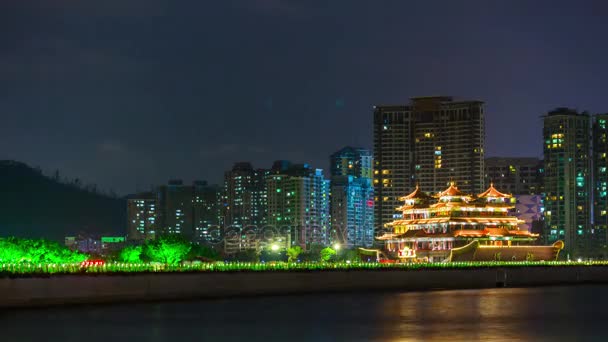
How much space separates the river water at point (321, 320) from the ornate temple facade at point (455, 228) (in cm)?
4029

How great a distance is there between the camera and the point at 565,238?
193500 millimetres

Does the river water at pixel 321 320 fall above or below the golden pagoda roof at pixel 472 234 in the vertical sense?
below

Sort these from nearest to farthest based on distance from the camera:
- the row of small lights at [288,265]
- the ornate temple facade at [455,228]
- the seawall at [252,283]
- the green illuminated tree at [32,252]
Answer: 1. the seawall at [252,283]
2. the row of small lights at [288,265]
3. the green illuminated tree at [32,252]
4. the ornate temple facade at [455,228]

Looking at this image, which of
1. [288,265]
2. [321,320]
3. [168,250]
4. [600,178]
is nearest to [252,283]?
[288,265]

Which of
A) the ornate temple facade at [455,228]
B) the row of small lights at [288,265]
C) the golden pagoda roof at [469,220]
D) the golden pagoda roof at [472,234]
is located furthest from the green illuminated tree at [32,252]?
the golden pagoda roof at [469,220]

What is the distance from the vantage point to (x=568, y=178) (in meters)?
196

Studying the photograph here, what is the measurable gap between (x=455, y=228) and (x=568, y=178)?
8027cm

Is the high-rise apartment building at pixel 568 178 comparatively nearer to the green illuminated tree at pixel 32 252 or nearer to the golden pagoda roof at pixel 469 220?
the golden pagoda roof at pixel 469 220

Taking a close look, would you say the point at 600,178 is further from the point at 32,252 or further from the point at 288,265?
the point at 32,252

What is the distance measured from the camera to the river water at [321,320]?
49219mm

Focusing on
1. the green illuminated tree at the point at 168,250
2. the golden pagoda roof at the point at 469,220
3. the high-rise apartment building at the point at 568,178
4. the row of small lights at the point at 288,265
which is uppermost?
the high-rise apartment building at the point at 568,178

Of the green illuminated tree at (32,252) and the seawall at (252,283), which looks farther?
the green illuminated tree at (32,252)

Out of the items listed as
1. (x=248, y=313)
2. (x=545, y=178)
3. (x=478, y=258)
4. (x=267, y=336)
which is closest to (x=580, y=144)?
(x=545, y=178)

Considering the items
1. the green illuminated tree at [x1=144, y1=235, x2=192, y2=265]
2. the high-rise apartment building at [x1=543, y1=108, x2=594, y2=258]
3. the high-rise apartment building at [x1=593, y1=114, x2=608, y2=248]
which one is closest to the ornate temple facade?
the green illuminated tree at [x1=144, y1=235, x2=192, y2=265]
